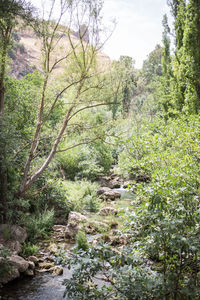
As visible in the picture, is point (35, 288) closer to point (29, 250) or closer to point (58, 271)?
point (58, 271)

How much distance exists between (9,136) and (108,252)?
420 cm

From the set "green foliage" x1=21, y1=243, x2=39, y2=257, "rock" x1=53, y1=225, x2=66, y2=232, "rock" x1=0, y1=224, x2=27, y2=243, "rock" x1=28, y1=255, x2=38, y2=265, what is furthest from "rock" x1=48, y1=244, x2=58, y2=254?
"rock" x1=53, y1=225, x2=66, y2=232

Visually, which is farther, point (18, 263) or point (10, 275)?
point (18, 263)

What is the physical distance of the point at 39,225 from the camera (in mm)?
7617

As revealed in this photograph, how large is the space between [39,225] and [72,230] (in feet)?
3.50

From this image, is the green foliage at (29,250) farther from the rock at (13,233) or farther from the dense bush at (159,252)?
the dense bush at (159,252)

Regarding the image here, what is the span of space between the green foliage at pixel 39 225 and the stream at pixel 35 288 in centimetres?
188

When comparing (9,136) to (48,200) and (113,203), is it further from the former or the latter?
(113,203)

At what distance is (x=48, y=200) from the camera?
9031 mm

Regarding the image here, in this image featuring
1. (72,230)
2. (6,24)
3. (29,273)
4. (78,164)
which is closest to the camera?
(29,273)

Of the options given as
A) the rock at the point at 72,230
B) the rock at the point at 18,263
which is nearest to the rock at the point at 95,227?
the rock at the point at 72,230

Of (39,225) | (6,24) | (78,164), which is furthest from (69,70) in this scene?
(78,164)

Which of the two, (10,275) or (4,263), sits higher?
(4,263)

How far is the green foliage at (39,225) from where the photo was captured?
7092 millimetres
